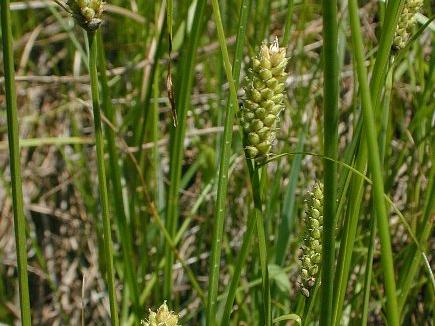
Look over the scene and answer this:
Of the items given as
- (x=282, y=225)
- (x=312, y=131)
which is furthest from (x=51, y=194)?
(x=282, y=225)

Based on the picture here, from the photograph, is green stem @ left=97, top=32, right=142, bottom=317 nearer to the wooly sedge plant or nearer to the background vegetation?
the background vegetation

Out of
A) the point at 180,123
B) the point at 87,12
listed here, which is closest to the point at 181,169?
the point at 180,123

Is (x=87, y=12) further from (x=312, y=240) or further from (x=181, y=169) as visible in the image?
Answer: (x=181, y=169)

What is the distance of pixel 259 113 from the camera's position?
803mm

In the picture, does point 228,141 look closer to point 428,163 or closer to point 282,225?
point 282,225

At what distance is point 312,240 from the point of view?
0.92m

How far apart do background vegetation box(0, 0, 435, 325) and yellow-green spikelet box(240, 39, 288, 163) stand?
0.37 m

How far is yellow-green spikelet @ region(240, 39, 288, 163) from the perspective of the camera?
2.64ft

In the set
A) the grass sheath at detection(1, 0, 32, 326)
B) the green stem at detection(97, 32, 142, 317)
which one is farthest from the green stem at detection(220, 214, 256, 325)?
the green stem at detection(97, 32, 142, 317)

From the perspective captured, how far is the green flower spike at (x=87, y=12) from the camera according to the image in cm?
78

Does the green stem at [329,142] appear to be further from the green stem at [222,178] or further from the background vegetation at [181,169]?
the background vegetation at [181,169]

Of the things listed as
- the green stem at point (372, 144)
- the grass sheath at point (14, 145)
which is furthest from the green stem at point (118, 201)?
the green stem at point (372, 144)

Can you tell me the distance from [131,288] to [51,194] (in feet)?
3.14

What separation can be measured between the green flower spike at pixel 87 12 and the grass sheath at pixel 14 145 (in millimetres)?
69
